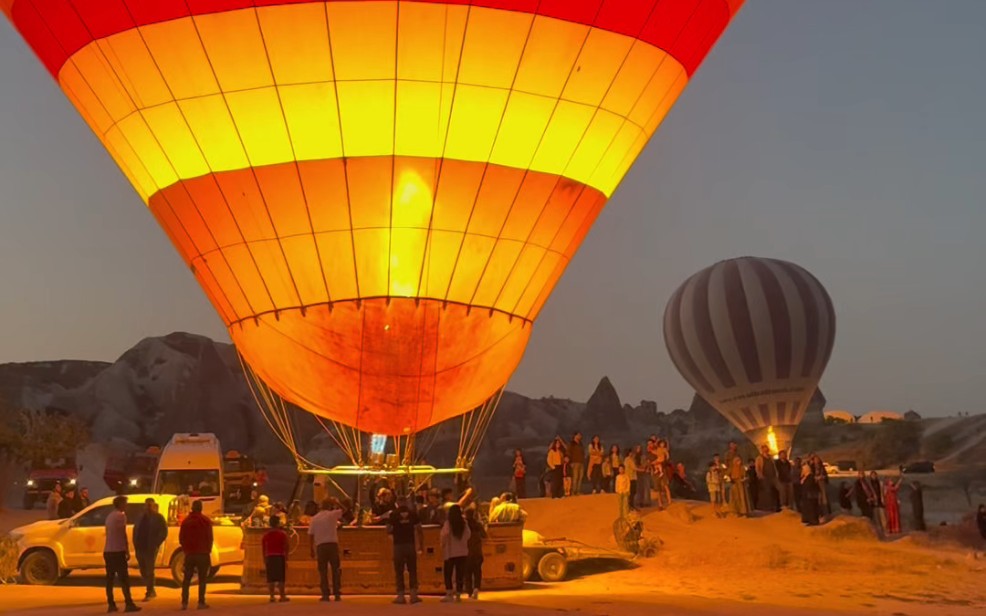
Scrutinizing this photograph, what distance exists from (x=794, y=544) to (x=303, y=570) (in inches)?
275

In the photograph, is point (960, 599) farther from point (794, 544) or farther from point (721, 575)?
point (794, 544)

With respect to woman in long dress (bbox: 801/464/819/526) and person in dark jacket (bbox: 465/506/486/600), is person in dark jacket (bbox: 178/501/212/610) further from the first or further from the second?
woman in long dress (bbox: 801/464/819/526)

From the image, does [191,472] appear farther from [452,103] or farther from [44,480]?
[44,480]

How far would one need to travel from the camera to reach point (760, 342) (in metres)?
28.5

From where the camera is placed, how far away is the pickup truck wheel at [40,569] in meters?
11.2

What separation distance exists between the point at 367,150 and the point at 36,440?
903 inches

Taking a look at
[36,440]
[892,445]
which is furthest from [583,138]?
[892,445]

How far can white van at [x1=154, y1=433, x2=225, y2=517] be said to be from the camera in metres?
16.8

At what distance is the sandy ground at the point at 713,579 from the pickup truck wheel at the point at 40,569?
0.28m

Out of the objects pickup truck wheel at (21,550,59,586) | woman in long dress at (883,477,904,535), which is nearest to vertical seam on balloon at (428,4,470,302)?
pickup truck wheel at (21,550,59,586)

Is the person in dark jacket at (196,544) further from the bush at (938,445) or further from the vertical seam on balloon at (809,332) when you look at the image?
the bush at (938,445)

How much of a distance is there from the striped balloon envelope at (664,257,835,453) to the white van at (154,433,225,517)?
16.5 m

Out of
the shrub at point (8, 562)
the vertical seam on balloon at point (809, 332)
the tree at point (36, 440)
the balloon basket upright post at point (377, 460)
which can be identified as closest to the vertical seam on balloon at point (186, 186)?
the balloon basket upright post at point (377, 460)

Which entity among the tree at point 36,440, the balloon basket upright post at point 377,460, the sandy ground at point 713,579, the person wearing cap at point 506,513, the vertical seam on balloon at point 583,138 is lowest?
the sandy ground at point 713,579
